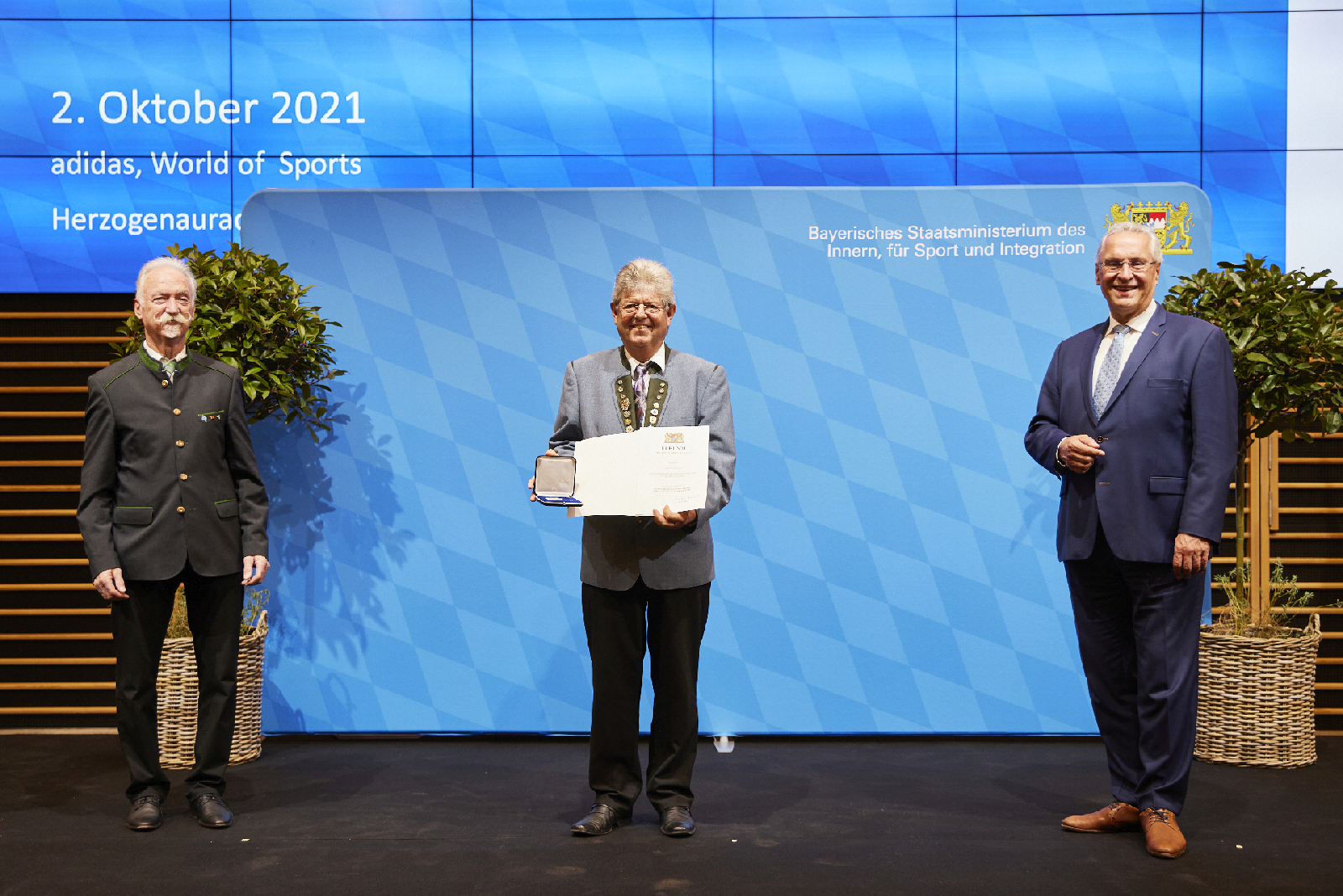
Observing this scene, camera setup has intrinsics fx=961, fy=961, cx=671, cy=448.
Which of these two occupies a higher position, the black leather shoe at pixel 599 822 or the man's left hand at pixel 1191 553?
the man's left hand at pixel 1191 553

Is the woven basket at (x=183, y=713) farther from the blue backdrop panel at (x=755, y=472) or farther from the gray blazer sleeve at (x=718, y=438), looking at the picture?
the gray blazer sleeve at (x=718, y=438)

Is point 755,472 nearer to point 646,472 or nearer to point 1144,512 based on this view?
point 646,472

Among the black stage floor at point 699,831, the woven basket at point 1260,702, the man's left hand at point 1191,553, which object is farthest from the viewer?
the woven basket at point 1260,702

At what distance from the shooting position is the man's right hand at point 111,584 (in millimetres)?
2984

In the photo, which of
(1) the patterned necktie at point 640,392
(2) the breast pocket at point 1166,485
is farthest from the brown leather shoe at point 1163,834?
(1) the patterned necktie at point 640,392

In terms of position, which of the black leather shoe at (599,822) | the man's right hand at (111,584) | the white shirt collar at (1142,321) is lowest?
the black leather shoe at (599,822)

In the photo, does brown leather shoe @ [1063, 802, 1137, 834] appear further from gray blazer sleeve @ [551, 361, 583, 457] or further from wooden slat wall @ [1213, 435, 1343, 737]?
wooden slat wall @ [1213, 435, 1343, 737]

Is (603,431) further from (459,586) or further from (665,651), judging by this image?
(459,586)

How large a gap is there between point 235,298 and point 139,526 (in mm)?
1122

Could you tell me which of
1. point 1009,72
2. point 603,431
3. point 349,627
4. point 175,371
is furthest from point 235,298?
point 1009,72

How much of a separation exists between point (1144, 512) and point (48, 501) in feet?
17.2

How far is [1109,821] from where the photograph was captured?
3006 mm

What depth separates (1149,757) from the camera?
2.88 m

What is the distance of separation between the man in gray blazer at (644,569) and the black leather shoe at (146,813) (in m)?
1.36
